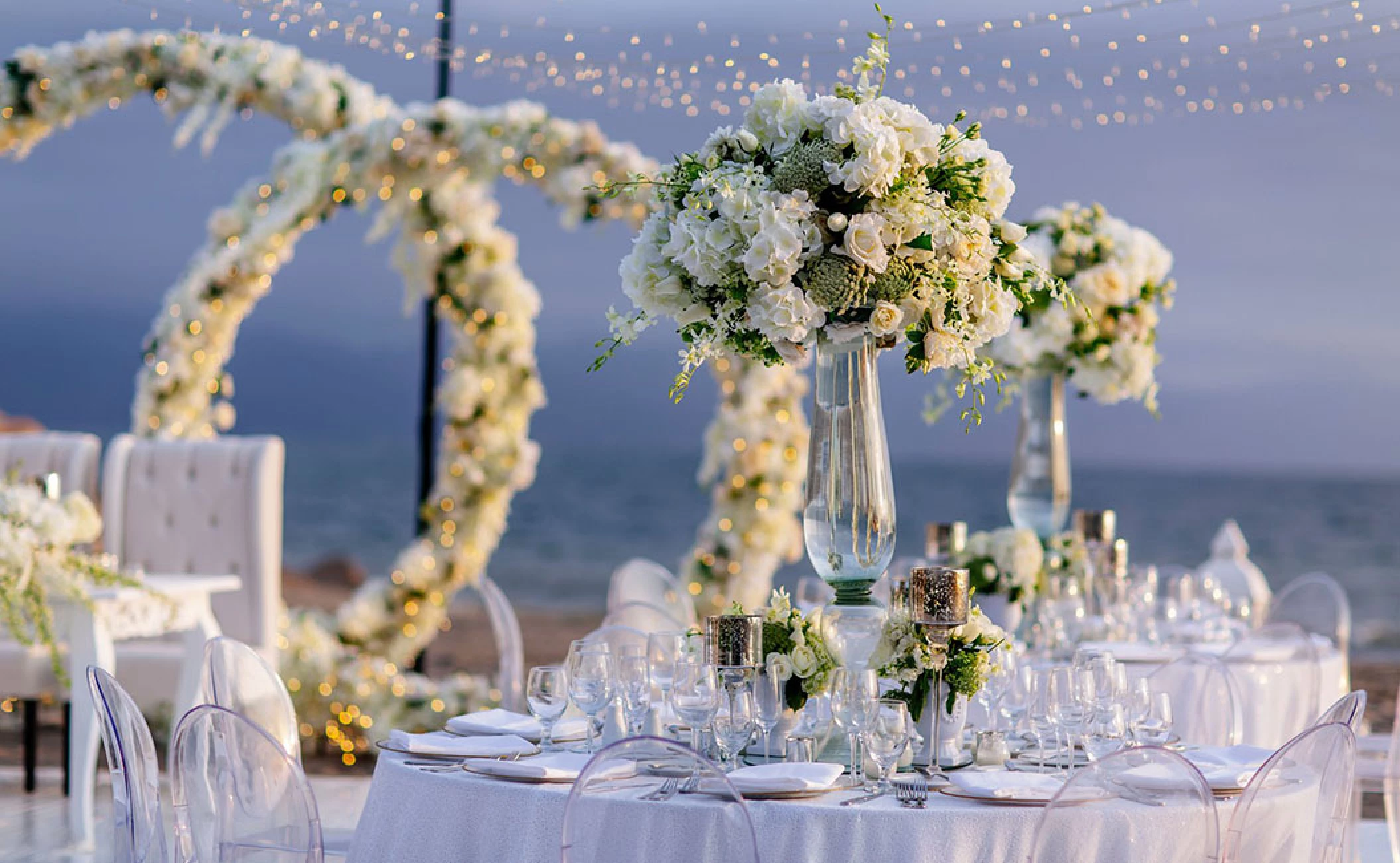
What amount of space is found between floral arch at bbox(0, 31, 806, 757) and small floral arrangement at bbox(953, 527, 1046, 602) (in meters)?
2.09

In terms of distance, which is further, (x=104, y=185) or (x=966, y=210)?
(x=104, y=185)

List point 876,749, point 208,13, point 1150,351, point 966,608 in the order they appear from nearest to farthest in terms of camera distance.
Answer: point 876,749 → point 966,608 → point 1150,351 → point 208,13

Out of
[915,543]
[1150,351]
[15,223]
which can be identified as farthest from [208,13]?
[915,543]

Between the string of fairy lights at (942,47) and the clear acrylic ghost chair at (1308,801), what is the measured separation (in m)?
3.97

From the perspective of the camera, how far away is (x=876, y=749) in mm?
2645

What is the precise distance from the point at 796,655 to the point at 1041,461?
2.69 m

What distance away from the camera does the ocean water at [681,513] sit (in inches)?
722

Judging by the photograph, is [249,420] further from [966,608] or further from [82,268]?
[966,608]

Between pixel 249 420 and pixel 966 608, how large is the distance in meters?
16.1

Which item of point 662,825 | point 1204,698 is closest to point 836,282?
point 662,825

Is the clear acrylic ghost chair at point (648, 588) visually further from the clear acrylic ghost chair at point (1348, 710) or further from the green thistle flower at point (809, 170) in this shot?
the clear acrylic ghost chair at point (1348, 710)

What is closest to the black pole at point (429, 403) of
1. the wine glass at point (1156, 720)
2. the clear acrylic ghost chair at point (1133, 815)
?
the wine glass at point (1156, 720)

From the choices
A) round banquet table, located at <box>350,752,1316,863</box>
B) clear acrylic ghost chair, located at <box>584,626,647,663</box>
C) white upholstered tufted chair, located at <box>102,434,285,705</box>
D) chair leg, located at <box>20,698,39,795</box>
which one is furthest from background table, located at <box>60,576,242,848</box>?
round banquet table, located at <box>350,752,1316,863</box>

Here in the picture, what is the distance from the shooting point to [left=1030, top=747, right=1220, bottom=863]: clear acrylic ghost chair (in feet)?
7.87
